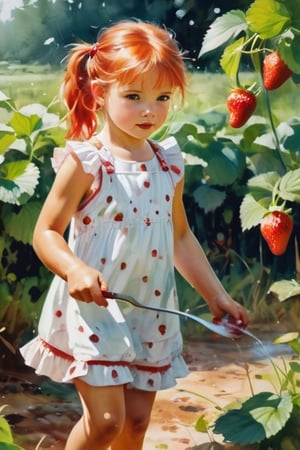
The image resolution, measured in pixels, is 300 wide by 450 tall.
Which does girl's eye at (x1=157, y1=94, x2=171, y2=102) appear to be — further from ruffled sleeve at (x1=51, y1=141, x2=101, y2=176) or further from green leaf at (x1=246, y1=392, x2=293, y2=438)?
green leaf at (x1=246, y1=392, x2=293, y2=438)

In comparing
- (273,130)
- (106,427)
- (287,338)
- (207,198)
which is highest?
(273,130)

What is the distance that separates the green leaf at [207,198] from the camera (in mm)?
2908

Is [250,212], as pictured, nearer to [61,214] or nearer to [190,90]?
[190,90]

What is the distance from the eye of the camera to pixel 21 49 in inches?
110

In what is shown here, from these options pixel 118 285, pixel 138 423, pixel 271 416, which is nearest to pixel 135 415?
pixel 138 423

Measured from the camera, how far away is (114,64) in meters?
2.48

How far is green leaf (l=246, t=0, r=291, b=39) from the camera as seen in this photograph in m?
2.83

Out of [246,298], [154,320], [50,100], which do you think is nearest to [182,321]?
[246,298]

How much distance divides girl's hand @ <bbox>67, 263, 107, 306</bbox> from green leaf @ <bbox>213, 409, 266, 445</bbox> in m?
0.60

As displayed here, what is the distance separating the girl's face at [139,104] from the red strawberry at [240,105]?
384 mm

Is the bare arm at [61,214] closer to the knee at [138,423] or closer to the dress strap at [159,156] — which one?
the dress strap at [159,156]

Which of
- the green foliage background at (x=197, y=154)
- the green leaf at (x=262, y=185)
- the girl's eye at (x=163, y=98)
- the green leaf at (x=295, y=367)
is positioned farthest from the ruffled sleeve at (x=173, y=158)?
the green leaf at (x=295, y=367)

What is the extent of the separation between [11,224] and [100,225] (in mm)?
451

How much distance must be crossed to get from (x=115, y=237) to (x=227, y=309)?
296 mm
